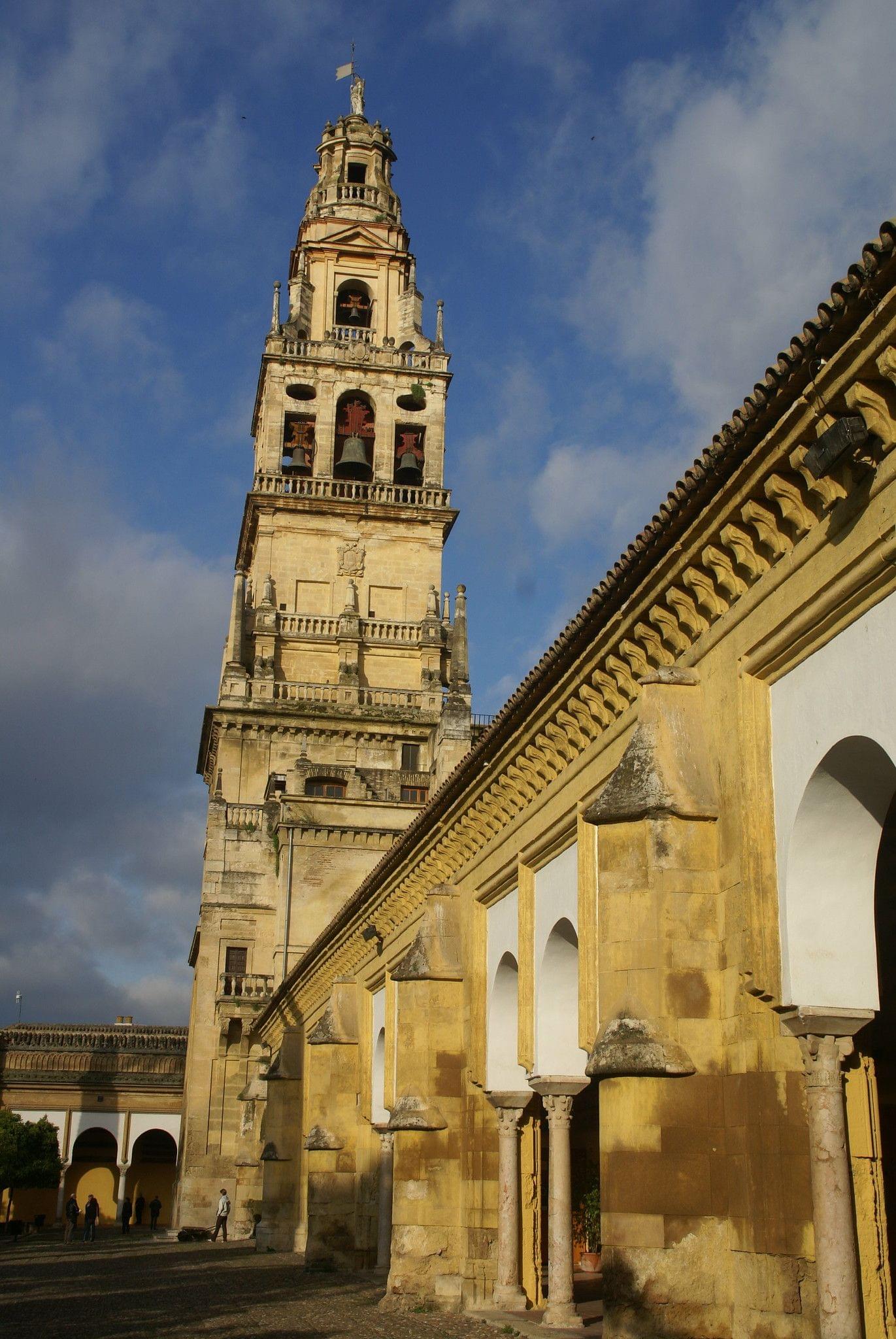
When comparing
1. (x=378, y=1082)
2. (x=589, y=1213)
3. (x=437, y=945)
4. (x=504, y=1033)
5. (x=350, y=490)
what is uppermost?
(x=350, y=490)

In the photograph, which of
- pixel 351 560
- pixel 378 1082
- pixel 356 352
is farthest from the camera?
pixel 356 352

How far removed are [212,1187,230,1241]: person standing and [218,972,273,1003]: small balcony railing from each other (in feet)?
16.8

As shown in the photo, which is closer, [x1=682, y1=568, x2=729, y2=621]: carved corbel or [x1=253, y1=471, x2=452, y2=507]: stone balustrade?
[x1=682, y1=568, x2=729, y2=621]: carved corbel

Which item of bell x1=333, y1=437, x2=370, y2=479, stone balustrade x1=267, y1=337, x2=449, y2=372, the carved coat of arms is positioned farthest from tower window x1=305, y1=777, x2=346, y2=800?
stone balustrade x1=267, y1=337, x2=449, y2=372

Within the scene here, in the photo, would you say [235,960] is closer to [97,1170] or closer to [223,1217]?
[223,1217]

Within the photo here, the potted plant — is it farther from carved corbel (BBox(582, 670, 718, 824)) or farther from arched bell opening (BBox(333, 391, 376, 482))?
arched bell opening (BBox(333, 391, 376, 482))

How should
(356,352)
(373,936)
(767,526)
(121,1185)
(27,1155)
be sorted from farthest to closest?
(121,1185) < (356,352) < (27,1155) < (373,936) < (767,526)

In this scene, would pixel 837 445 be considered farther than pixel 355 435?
No

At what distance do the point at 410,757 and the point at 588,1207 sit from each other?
25764 mm

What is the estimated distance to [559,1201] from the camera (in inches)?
556

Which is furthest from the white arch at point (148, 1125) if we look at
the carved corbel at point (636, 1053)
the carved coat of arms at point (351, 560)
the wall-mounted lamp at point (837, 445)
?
the wall-mounted lamp at point (837, 445)

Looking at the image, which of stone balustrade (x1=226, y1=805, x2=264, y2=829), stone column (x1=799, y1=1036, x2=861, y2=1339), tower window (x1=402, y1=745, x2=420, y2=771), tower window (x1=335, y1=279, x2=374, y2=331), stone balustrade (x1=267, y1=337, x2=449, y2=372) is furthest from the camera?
tower window (x1=335, y1=279, x2=374, y2=331)

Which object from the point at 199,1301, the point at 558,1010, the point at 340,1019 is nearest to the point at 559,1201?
the point at 558,1010

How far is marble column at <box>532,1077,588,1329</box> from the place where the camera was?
13766 millimetres
